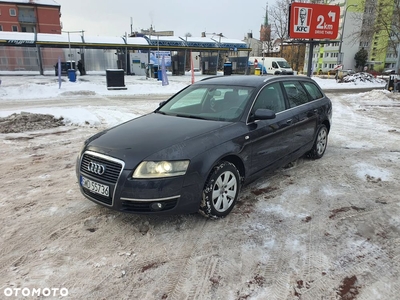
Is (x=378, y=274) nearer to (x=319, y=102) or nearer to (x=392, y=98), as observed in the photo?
(x=319, y=102)

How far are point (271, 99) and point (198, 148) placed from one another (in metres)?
1.81

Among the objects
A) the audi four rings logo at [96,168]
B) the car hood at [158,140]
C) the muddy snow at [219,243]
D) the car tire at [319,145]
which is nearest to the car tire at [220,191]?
the muddy snow at [219,243]

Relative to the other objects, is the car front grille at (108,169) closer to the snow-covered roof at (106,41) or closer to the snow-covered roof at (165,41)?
the snow-covered roof at (106,41)

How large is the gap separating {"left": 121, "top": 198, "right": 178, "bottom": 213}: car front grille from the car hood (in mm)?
388

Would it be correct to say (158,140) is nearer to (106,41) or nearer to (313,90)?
(313,90)

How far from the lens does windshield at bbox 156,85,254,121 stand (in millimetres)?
4172

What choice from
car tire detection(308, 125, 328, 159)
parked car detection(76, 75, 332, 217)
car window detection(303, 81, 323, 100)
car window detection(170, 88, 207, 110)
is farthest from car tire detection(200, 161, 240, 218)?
car window detection(303, 81, 323, 100)

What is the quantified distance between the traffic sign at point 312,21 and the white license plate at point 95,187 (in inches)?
769

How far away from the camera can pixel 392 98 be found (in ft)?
53.5

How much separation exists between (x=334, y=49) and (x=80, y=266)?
3075 inches

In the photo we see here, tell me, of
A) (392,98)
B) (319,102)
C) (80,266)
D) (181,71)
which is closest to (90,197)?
(80,266)

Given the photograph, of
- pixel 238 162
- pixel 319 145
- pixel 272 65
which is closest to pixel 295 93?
pixel 319 145

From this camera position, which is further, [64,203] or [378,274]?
[64,203]

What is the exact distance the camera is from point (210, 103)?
450cm
